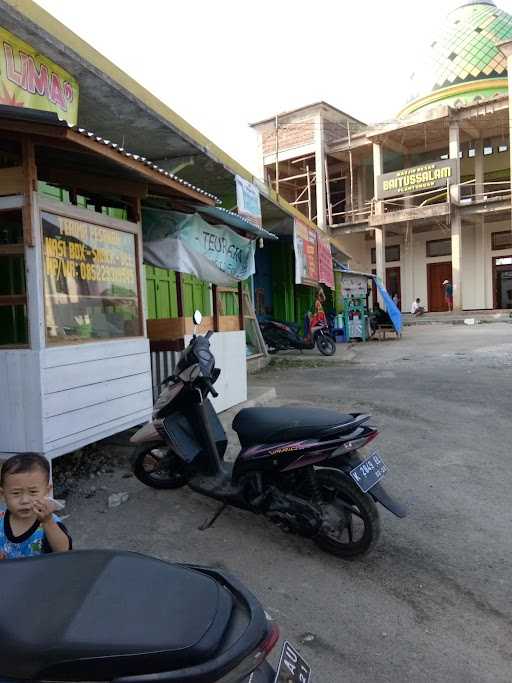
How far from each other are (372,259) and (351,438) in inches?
1195

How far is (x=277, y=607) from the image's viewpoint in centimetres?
263

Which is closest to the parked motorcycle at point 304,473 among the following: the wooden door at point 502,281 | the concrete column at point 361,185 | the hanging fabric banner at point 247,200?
the hanging fabric banner at point 247,200

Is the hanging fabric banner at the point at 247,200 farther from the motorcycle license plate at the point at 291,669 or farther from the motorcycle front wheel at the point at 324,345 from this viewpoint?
the motorcycle license plate at the point at 291,669

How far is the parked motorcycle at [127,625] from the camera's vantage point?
3.39 feet

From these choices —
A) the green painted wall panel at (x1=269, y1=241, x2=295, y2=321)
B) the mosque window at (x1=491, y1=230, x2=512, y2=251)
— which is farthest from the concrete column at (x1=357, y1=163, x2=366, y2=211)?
the green painted wall panel at (x1=269, y1=241, x2=295, y2=321)

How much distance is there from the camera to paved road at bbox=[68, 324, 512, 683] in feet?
7.50

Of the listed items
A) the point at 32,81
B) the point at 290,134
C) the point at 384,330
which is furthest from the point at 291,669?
the point at 290,134

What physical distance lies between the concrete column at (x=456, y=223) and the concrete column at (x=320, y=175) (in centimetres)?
669

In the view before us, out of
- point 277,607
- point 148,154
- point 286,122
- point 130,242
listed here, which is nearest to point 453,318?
point 286,122

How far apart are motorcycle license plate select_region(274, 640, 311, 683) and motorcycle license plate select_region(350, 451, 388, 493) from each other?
1.63 meters

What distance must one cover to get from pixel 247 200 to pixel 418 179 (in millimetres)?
19574

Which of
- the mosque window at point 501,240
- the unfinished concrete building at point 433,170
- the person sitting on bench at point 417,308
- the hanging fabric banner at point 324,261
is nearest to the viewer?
the hanging fabric banner at point 324,261

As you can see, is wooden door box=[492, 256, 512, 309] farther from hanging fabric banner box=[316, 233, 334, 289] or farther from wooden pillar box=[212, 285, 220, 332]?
wooden pillar box=[212, 285, 220, 332]

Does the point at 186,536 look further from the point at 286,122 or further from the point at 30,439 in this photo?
the point at 286,122
